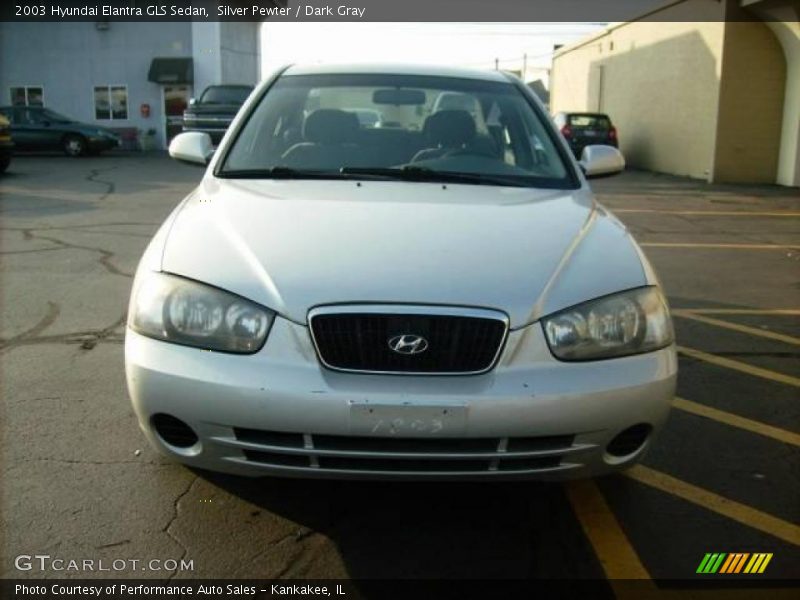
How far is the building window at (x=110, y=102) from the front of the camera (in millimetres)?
30766

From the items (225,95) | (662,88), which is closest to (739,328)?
(225,95)

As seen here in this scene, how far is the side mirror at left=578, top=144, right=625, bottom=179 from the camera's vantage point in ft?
14.8

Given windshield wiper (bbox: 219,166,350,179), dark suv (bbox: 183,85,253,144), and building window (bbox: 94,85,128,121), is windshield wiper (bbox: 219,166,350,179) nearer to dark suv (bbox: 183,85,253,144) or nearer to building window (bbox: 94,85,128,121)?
dark suv (bbox: 183,85,253,144)

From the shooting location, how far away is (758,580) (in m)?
2.71

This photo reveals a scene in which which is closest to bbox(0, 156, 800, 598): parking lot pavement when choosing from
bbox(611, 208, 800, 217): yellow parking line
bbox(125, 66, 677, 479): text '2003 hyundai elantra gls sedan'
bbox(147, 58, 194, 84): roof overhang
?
bbox(125, 66, 677, 479): text '2003 hyundai elantra gls sedan'

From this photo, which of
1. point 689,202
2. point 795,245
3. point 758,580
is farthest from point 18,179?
point 758,580

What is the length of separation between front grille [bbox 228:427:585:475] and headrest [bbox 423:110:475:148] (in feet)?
6.34

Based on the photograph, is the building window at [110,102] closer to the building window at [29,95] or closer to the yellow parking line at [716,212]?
the building window at [29,95]

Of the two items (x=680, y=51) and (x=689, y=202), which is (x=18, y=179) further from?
(x=680, y=51)

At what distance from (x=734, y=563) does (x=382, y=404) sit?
1.40 m

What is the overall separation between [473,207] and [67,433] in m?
2.14

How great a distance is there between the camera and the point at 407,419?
8.00 ft

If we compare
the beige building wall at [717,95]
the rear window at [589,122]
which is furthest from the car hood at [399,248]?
the rear window at [589,122]

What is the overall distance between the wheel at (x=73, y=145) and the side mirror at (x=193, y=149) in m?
22.3
